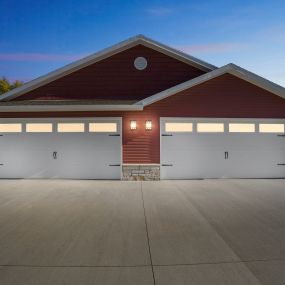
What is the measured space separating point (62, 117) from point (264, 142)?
8.21 m

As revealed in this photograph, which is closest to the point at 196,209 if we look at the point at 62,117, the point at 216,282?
the point at 216,282

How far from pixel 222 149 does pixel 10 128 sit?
28.2ft

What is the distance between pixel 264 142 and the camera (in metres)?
9.52

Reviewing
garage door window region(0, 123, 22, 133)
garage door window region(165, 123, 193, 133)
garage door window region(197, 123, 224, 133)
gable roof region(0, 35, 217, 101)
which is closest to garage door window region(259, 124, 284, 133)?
garage door window region(197, 123, 224, 133)

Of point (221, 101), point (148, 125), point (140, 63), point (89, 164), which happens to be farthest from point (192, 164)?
point (140, 63)

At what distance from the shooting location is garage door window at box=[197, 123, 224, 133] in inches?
369

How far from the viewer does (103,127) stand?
934 centimetres

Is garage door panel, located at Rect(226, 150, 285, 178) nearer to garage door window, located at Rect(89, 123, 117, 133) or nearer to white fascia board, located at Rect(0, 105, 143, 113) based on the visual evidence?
white fascia board, located at Rect(0, 105, 143, 113)

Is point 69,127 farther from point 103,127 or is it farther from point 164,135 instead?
point 164,135

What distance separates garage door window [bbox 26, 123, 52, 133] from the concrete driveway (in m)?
3.04

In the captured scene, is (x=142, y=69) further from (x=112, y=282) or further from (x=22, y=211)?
(x=112, y=282)

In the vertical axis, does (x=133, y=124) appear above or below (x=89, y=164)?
above

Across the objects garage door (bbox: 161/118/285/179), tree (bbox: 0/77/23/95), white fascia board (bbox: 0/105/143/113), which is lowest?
garage door (bbox: 161/118/285/179)

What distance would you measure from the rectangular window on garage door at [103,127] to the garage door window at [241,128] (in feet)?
15.3
